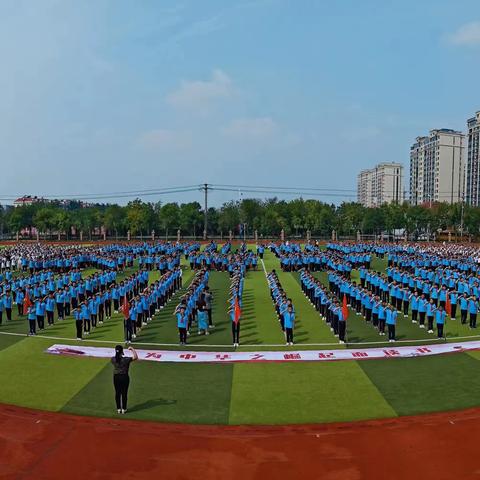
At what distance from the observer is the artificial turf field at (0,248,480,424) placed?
10.3 metres

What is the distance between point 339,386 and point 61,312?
1259 cm

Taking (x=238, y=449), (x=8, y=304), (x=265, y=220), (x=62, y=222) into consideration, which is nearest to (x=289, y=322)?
(x=238, y=449)

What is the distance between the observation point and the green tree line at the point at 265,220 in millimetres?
72875

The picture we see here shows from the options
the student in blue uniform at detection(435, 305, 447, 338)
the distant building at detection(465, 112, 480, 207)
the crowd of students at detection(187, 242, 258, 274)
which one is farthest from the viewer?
the distant building at detection(465, 112, 480, 207)

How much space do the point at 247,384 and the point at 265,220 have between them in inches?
2440

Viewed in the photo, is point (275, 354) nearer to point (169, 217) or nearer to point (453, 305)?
point (453, 305)

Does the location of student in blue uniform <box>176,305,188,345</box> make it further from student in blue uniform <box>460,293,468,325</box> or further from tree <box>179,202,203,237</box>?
tree <box>179,202,203,237</box>

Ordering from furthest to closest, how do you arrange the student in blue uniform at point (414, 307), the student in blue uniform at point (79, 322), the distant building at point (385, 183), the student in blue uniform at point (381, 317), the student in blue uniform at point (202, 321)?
1. the distant building at point (385, 183)
2. the student in blue uniform at point (414, 307)
3. the student in blue uniform at point (202, 321)
4. the student in blue uniform at point (381, 317)
5. the student in blue uniform at point (79, 322)

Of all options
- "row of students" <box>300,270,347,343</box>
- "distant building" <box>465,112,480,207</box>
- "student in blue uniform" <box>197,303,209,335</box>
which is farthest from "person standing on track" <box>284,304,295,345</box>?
"distant building" <box>465,112,480,207</box>

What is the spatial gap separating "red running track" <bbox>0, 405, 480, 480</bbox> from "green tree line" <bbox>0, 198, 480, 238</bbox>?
6330 centimetres

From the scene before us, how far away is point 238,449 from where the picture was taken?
869 cm

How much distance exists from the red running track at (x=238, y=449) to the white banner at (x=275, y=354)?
427 centimetres

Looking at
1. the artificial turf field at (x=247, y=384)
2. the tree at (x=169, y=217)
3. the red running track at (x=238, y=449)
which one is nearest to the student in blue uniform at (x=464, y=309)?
the artificial turf field at (x=247, y=384)

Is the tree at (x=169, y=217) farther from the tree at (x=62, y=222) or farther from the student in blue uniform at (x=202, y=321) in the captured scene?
the student in blue uniform at (x=202, y=321)
